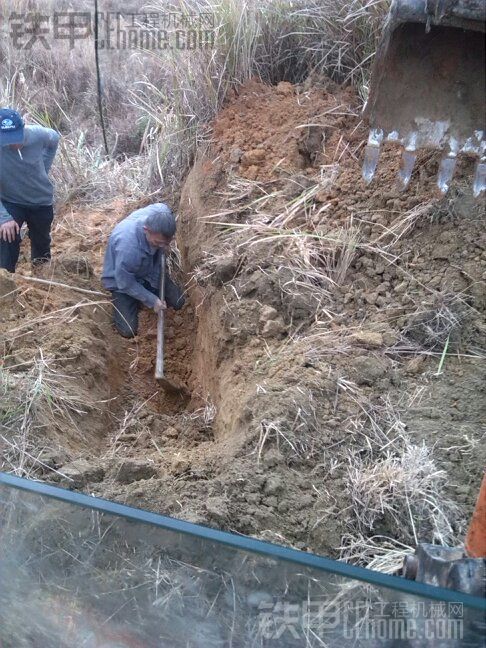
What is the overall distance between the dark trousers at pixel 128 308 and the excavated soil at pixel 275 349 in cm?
8

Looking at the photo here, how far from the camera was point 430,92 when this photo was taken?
9.68 feet

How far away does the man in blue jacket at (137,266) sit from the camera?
5.24 m

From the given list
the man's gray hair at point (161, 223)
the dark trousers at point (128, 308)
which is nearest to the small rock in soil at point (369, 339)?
the man's gray hair at point (161, 223)

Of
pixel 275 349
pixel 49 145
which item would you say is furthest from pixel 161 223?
pixel 275 349

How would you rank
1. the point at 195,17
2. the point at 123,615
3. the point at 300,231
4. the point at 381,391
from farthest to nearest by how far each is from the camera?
the point at 195,17, the point at 300,231, the point at 381,391, the point at 123,615

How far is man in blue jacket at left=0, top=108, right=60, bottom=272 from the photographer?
512 cm

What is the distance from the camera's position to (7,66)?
9562 mm

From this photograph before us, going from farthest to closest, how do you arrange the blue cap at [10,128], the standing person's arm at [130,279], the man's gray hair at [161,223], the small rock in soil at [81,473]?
the standing person's arm at [130,279] < the man's gray hair at [161,223] < the blue cap at [10,128] < the small rock in soil at [81,473]

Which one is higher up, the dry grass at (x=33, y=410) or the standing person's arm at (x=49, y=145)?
the standing person's arm at (x=49, y=145)

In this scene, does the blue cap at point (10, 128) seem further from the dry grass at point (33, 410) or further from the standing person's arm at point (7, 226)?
the dry grass at point (33, 410)

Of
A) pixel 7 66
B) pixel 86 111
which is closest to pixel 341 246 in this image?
pixel 86 111

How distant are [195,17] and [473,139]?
3386mm

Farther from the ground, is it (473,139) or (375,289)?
(473,139)

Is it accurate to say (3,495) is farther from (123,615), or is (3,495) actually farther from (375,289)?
(375,289)
